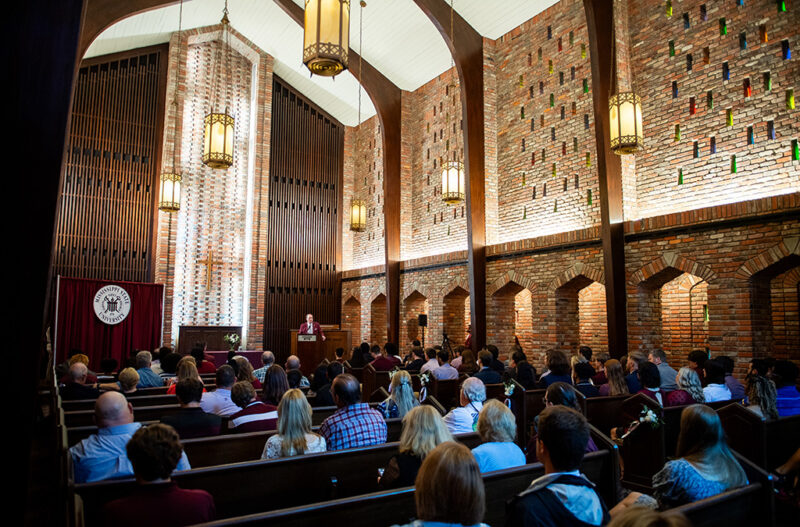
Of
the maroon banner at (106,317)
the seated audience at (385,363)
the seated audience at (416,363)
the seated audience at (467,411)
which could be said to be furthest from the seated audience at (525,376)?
the maroon banner at (106,317)

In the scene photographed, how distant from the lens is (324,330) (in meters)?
14.0

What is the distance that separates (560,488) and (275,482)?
1.79 meters

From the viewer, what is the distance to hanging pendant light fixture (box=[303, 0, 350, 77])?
5.27 metres

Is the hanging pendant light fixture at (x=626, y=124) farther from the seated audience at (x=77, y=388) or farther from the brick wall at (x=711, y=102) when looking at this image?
the seated audience at (x=77, y=388)

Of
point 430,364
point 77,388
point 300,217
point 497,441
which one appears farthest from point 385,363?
point 300,217

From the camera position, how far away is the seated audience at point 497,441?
306 centimetres

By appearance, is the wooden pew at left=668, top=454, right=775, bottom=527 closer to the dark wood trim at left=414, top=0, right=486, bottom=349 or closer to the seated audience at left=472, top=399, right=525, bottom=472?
the seated audience at left=472, top=399, right=525, bottom=472

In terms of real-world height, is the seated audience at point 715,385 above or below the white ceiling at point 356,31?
below

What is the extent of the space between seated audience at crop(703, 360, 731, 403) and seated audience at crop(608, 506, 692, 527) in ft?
15.2

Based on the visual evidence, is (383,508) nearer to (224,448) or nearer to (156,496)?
(156,496)

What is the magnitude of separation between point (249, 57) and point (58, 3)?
14.5 m

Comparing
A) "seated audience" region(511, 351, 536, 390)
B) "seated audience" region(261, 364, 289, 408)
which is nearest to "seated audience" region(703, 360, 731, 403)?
"seated audience" region(511, 351, 536, 390)

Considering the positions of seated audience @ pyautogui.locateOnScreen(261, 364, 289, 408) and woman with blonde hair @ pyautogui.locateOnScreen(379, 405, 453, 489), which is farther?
seated audience @ pyautogui.locateOnScreen(261, 364, 289, 408)

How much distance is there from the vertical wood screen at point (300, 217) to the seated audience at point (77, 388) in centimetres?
898
